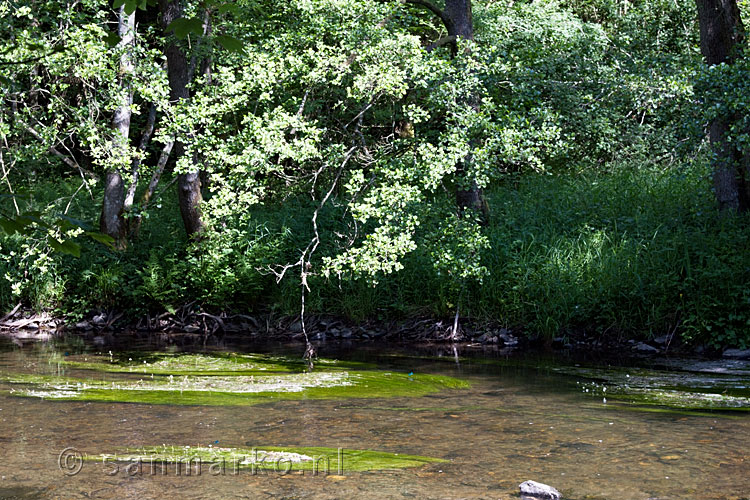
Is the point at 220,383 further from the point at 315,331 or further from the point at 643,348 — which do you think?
the point at 643,348

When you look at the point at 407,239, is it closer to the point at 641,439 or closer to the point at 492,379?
the point at 492,379

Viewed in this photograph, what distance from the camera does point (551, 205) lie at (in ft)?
42.4

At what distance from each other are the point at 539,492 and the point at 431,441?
1427 millimetres

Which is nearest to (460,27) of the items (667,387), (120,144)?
(120,144)

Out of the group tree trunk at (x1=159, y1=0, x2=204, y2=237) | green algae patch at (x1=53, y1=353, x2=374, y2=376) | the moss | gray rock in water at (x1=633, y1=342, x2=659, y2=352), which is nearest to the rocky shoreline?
gray rock in water at (x1=633, y1=342, x2=659, y2=352)

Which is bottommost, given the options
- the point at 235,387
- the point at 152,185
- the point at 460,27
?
the point at 235,387

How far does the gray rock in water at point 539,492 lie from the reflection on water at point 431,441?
112mm

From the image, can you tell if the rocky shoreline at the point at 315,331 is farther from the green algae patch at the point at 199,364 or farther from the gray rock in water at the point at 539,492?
the gray rock in water at the point at 539,492

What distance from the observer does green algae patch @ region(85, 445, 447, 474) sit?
4902 mm

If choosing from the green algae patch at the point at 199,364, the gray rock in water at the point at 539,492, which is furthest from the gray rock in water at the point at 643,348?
the gray rock in water at the point at 539,492

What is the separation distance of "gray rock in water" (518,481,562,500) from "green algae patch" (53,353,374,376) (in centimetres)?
469

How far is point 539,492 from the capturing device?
427 centimetres

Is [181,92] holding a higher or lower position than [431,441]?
higher

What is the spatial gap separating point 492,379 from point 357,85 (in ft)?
12.7
